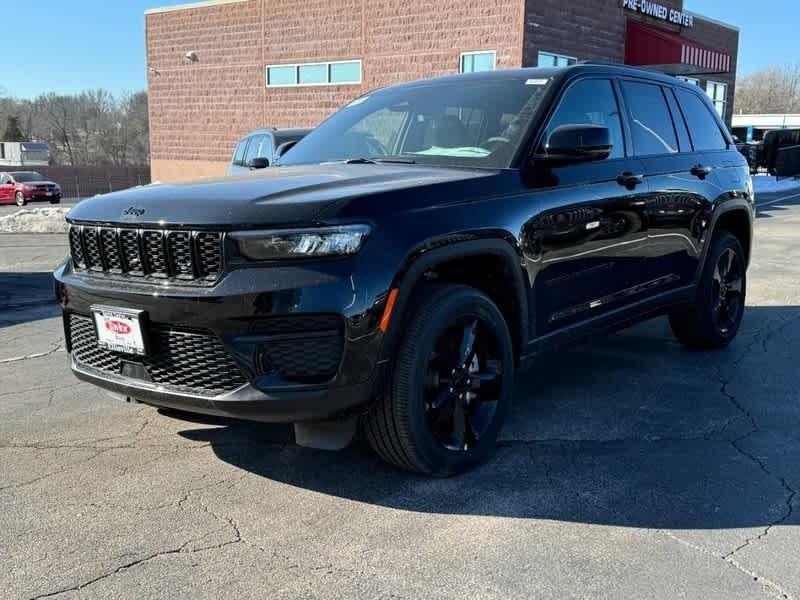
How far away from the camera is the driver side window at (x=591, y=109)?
442cm

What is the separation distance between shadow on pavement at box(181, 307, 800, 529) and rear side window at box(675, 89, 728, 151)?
1.70 m

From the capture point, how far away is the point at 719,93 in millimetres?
35062

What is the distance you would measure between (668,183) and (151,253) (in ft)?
11.2

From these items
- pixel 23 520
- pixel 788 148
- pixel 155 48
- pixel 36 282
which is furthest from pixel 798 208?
pixel 155 48

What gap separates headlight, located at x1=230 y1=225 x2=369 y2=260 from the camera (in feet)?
10.2

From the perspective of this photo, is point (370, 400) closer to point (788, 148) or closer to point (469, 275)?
point (469, 275)

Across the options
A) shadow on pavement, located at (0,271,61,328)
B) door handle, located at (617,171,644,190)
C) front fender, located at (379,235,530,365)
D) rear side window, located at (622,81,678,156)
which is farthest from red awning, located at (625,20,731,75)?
front fender, located at (379,235,530,365)

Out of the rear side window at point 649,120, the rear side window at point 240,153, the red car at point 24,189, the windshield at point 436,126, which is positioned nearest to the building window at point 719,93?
the rear side window at point 240,153

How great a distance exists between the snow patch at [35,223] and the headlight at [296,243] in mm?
15526

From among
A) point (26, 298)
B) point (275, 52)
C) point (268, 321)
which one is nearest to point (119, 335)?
point (268, 321)

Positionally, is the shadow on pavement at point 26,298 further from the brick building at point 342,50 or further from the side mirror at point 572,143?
the brick building at point 342,50

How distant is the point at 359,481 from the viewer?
12.1 ft

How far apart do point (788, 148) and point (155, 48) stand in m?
28.1

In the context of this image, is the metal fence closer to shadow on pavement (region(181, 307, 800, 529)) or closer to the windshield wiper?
the windshield wiper
